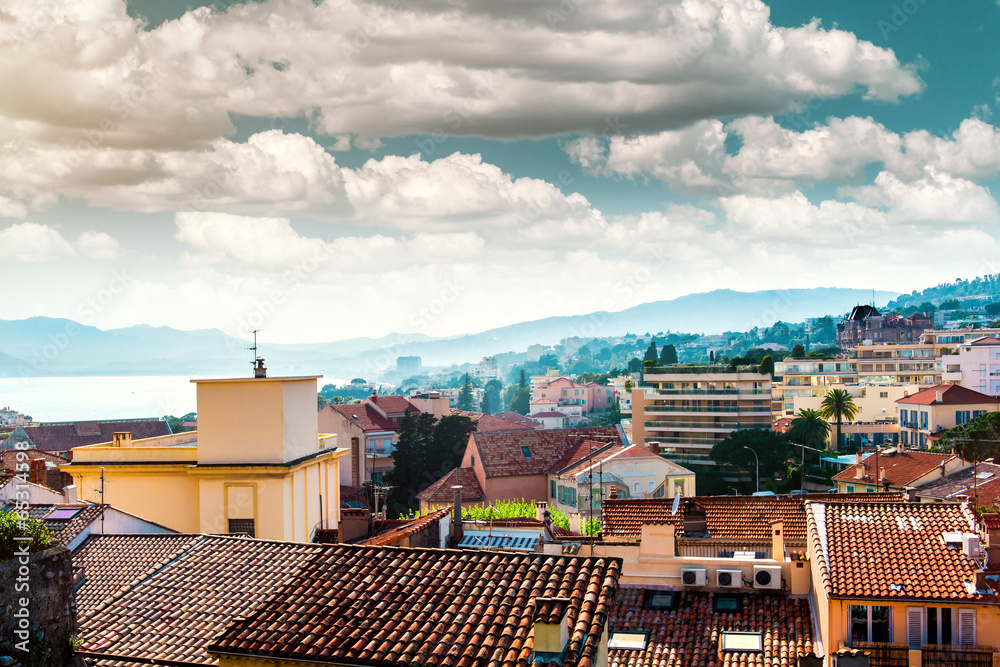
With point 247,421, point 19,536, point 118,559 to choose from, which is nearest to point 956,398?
point 247,421

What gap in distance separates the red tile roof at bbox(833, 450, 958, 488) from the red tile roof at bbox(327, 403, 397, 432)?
42.9 meters

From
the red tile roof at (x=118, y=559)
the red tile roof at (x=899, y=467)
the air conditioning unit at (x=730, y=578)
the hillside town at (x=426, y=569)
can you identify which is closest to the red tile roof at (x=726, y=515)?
the hillside town at (x=426, y=569)

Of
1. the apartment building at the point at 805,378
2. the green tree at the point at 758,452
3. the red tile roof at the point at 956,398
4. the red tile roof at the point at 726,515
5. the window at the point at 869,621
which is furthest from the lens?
the apartment building at the point at 805,378

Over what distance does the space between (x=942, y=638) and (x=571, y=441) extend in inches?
1948

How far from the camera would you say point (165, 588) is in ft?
43.6

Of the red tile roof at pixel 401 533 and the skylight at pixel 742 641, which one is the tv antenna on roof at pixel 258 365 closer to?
the red tile roof at pixel 401 533

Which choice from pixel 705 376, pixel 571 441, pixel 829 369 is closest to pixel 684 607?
pixel 571 441

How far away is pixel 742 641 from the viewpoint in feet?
56.5

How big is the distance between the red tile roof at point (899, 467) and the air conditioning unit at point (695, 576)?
105 feet

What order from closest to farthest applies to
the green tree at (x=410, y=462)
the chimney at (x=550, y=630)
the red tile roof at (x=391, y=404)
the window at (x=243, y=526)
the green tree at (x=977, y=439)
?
1. the chimney at (x=550, y=630)
2. the window at (x=243, y=526)
3. the green tree at (x=977, y=439)
4. the green tree at (x=410, y=462)
5. the red tile roof at (x=391, y=404)

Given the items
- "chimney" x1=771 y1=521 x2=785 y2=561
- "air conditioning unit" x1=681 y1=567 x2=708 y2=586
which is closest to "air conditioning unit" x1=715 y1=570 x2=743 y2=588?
"air conditioning unit" x1=681 y1=567 x2=708 y2=586

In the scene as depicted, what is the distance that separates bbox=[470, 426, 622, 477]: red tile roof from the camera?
60.5 m

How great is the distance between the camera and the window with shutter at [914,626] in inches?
626

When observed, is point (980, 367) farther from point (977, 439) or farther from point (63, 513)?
point (63, 513)
